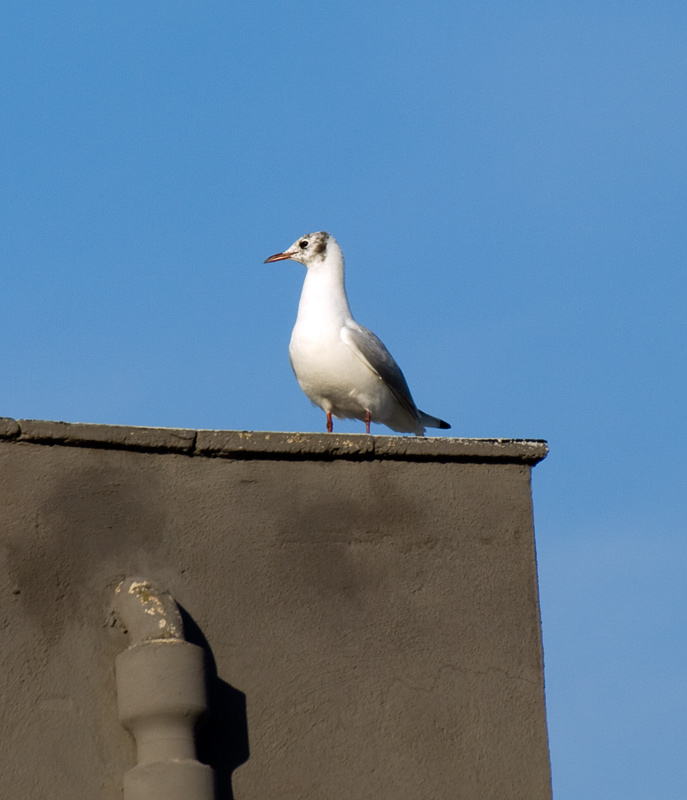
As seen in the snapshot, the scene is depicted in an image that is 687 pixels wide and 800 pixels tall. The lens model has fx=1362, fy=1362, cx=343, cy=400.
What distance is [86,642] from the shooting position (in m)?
5.38

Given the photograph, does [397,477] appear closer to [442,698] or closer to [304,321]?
[442,698]

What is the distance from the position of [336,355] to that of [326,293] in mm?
536

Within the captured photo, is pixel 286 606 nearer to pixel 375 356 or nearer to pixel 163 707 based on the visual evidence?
pixel 163 707

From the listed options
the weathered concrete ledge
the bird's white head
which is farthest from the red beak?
the weathered concrete ledge

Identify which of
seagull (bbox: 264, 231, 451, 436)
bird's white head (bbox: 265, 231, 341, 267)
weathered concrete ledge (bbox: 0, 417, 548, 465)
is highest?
bird's white head (bbox: 265, 231, 341, 267)

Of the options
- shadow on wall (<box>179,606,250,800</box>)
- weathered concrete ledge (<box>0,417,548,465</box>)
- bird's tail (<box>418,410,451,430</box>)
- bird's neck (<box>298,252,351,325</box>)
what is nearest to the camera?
shadow on wall (<box>179,606,250,800</box>)

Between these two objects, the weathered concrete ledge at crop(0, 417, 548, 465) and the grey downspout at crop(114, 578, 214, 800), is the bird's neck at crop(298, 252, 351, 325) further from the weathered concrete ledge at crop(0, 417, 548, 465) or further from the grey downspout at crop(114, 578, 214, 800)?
the grey downspout at crop(114, 578, 214, 800)

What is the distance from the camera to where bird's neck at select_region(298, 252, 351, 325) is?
9.36 meters

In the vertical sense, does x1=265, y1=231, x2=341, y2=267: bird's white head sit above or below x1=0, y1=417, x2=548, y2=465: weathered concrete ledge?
above

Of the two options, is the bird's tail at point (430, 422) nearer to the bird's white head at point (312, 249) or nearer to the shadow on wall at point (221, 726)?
the bird's white head at point (312, 249)

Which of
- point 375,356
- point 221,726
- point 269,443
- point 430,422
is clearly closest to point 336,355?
point 375,356

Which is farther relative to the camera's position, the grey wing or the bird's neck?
the bird's neck

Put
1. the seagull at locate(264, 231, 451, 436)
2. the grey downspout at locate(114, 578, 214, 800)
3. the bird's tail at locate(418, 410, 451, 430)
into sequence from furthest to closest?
the bird's tail at locate(418, 410, 451, 430) → the seagull at locate(264, 231, 451, 436) → the grey downspout at locate(114, 578, 214, 800)

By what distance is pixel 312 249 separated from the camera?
978 centimetres
